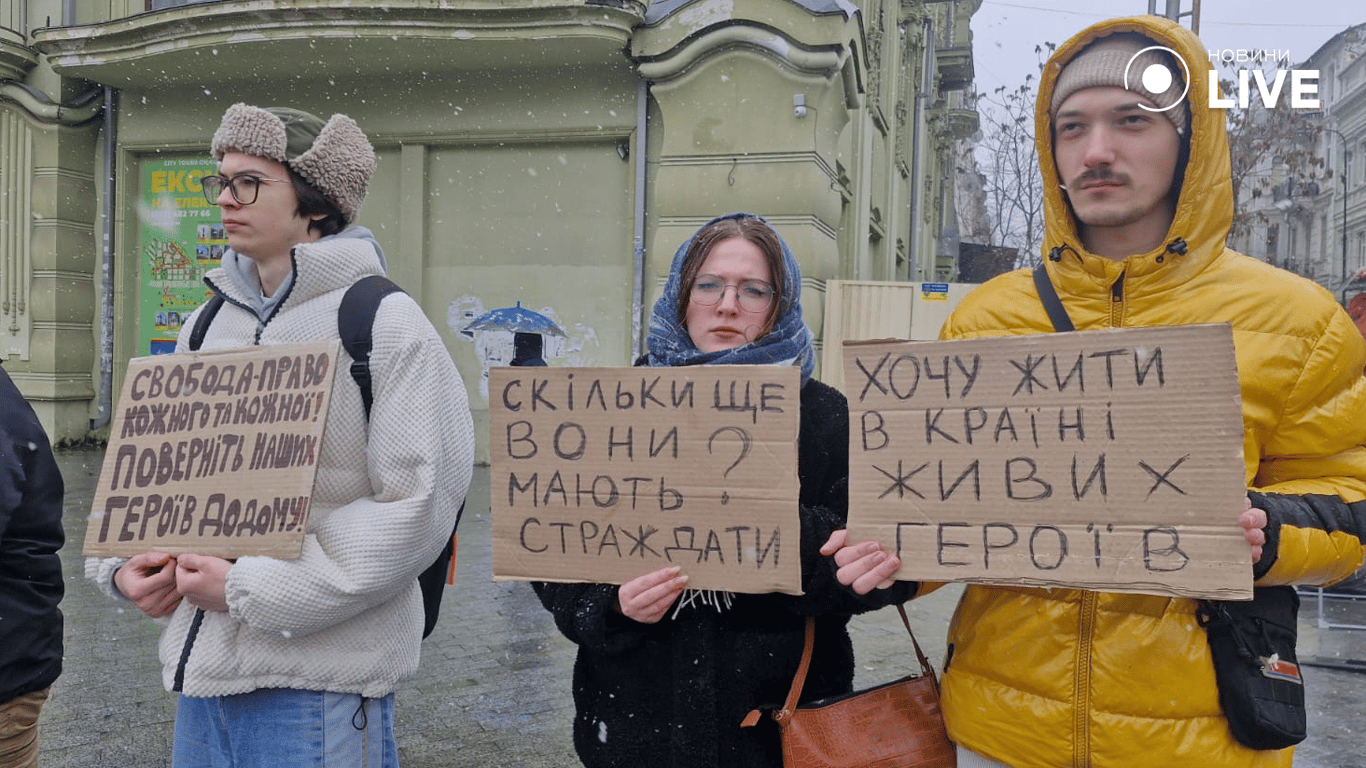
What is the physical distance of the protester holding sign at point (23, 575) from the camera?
7.49 feet

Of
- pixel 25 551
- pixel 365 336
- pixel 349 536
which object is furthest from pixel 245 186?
pixel 25 551

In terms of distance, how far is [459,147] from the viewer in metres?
10.5

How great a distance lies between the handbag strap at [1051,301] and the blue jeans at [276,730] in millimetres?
1574

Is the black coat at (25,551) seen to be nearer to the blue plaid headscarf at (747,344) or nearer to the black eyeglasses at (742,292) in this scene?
the blue plaid headscarf at (747,344)

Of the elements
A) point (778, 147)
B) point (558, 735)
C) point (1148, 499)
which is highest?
point (778, 147)

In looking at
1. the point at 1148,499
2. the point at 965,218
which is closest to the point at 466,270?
the point at 1148,499

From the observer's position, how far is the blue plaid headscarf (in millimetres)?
2002

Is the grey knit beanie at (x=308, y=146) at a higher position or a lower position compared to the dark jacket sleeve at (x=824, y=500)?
higher

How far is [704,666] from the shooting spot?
6.43ft

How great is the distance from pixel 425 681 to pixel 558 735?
0.92m

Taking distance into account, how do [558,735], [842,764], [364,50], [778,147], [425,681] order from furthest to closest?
[364,50], [778,147], [425,681], [558,735], [842,764]

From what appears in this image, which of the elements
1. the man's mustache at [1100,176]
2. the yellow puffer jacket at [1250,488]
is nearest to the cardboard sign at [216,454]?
the yellow puffer jacket at [1250,488]

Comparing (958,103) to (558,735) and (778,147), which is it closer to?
(778,147)

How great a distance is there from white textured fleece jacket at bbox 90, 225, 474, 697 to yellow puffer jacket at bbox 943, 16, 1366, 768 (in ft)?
3.72
